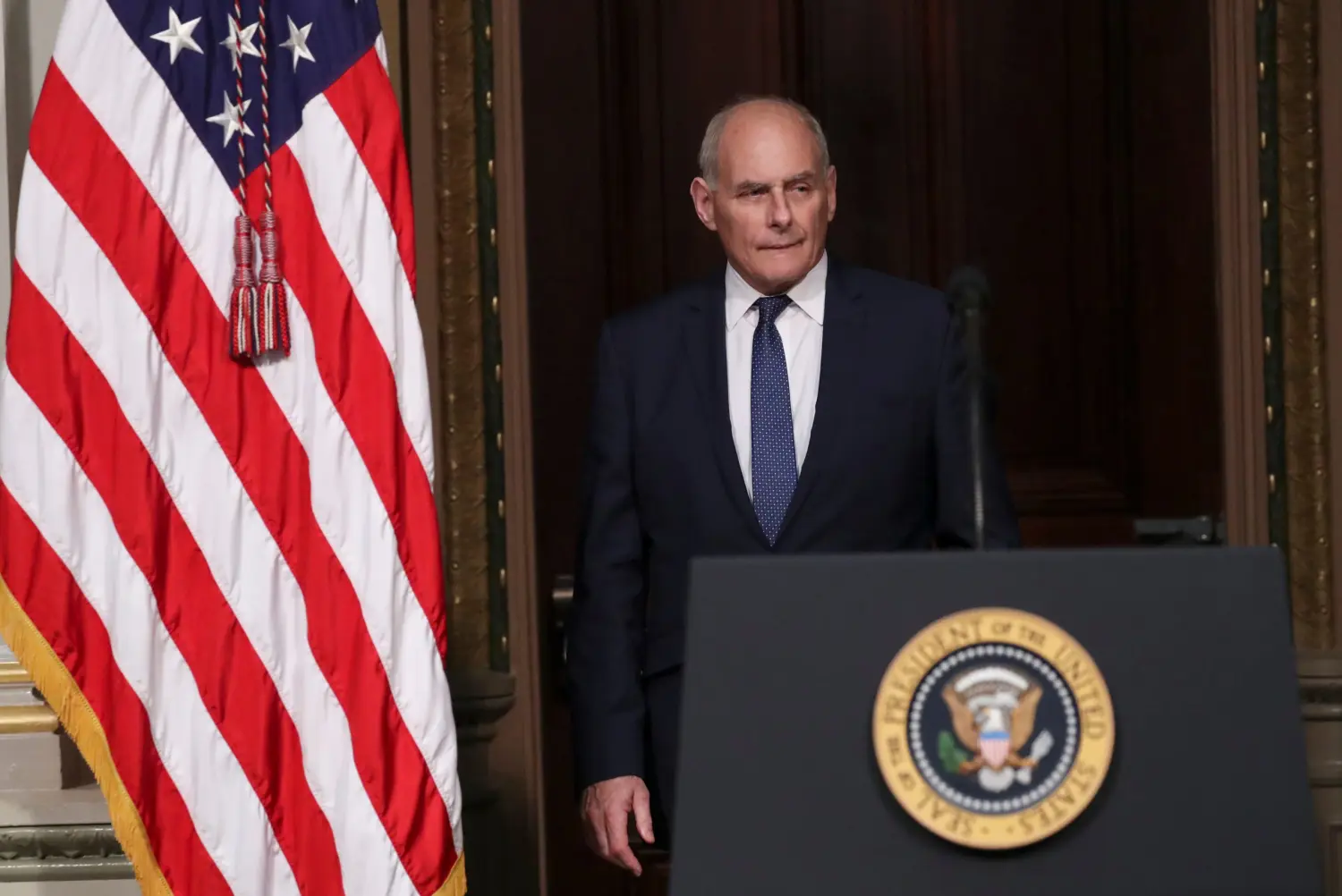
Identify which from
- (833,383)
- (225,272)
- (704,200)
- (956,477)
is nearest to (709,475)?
(833,383)

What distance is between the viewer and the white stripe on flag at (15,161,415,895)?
247cm

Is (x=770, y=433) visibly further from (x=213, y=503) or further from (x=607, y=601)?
(x=213, y=503)

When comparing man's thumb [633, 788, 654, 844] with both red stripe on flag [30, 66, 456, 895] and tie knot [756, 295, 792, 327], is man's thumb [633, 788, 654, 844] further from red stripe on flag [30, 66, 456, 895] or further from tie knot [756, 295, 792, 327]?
tie knot [756, 295, 792, 327]

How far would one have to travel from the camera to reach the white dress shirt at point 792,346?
243 centimetres

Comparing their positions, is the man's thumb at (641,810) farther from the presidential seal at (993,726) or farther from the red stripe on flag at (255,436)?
the presidential seal at (993,726)

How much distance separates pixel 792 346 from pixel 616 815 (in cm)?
74

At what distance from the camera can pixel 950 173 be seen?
3541 millimetres

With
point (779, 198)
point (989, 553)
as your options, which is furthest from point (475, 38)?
point (989, 553)

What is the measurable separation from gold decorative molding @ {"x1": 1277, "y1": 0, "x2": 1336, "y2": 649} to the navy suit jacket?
104cm

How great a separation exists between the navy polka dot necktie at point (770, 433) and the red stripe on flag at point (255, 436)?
0.65 metres

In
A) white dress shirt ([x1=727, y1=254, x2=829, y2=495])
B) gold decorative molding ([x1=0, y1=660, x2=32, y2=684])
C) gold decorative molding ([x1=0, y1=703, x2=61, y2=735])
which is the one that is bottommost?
gold decorative molding ([x1=0, y1=703, x2=61, y2=735])

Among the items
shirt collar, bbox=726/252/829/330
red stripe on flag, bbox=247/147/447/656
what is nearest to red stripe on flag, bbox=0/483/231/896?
red stripe on flag, bbox=247/147/447/656

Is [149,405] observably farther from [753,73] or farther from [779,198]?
[753,73]

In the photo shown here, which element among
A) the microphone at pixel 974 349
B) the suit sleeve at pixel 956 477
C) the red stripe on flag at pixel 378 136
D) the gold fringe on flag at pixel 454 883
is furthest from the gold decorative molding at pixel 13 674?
the microphone at pixel 974 349
